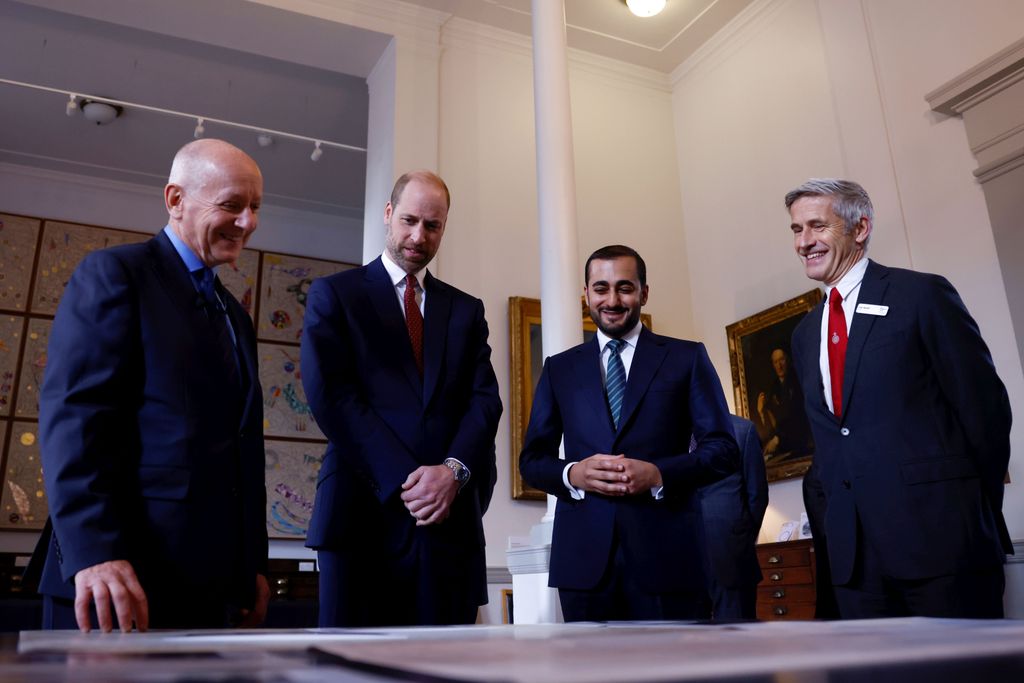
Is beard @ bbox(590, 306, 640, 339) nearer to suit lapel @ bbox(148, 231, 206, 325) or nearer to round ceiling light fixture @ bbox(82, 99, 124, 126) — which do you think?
suit lapel @ bbox(148, 231, 206, 325)

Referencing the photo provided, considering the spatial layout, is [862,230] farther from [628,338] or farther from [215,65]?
[215,65]

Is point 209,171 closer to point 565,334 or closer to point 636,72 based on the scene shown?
point 565,334

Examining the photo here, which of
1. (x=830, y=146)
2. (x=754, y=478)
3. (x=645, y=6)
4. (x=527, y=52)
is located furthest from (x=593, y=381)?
(x=527, y=52)

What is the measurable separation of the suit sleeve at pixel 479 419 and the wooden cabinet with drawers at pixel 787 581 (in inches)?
130

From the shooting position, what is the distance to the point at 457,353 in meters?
2.49

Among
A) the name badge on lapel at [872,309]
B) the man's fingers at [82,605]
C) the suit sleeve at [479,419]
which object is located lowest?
the man's fingers at [82,605]

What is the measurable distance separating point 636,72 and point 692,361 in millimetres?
5944

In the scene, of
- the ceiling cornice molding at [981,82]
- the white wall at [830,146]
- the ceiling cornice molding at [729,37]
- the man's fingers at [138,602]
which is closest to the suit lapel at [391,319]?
the man's fingers at [138,602]

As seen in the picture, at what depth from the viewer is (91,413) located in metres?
1.67

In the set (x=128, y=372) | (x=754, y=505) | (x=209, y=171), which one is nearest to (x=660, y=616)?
(x=128, y=372)

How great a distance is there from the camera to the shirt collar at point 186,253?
2062 mm

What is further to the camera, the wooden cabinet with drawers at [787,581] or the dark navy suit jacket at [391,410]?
the wooden cabinet with drawers at [787,581]

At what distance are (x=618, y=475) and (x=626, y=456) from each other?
0.21 m

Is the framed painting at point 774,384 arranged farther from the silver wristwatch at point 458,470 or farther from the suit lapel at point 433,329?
the silver wristwatch at point 458,470
